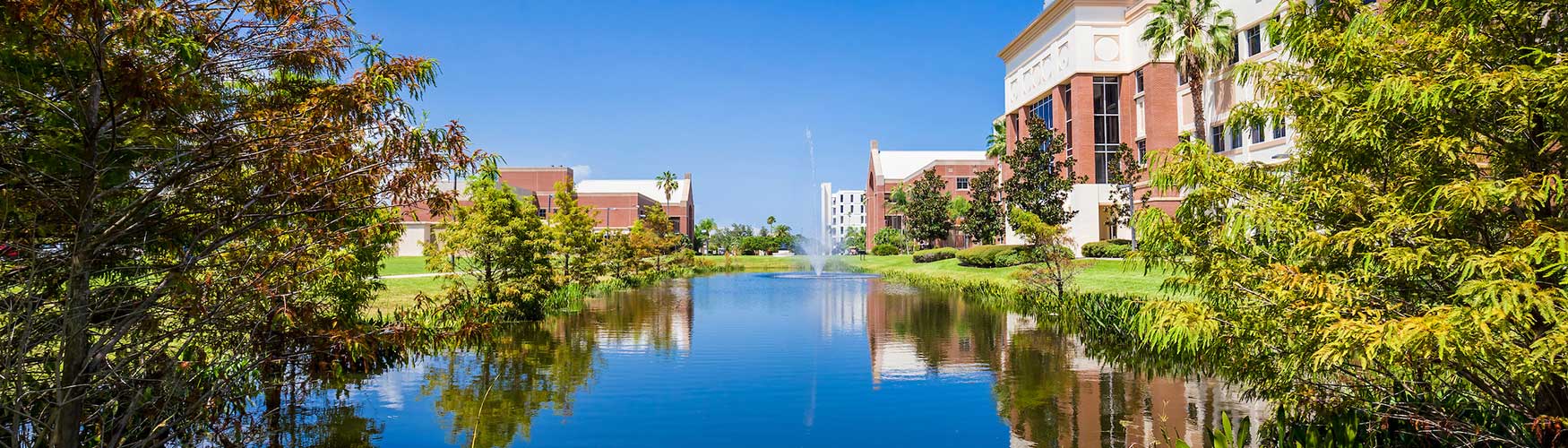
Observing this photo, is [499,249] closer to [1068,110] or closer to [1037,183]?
[1037,183]

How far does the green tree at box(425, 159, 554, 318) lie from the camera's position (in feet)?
63.9

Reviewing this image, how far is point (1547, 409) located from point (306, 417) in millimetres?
11886

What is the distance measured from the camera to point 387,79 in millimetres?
6047

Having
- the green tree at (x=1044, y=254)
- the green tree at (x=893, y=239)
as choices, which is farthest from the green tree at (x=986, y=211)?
the green tree at (x=893, y=239)

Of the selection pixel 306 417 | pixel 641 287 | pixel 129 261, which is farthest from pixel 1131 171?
pixel 129 261

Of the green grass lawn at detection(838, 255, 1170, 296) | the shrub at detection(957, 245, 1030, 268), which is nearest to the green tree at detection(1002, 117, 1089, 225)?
the shrub at detection(957, 245, 1030, 268)

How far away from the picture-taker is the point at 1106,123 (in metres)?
50.8

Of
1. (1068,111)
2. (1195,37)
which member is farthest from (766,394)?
(1068,111)

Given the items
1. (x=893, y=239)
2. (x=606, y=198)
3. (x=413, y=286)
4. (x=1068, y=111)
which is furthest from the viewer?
(x=606, y=198)

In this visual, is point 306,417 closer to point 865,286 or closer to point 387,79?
point 387,79

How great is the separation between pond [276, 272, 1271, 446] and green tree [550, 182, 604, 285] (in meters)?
8.84

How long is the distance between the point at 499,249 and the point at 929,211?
46.7 meters

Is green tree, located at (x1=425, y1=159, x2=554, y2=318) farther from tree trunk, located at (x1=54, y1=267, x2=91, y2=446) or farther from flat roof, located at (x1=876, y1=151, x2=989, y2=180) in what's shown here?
flat roof, located at (x1=876, y1=151, x2=989, y2=180)

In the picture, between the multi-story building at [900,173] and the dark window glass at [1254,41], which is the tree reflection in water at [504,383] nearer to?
the dark window glass at [1254,41]
